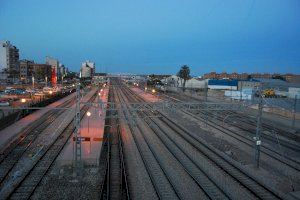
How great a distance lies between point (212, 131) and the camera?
1281 inches

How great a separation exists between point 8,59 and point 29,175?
144 meters

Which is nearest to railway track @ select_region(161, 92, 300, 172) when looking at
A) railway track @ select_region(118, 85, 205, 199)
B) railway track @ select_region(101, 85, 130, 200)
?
railway track @ select_region(118, 85, 205, 199)

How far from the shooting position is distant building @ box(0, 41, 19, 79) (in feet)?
460

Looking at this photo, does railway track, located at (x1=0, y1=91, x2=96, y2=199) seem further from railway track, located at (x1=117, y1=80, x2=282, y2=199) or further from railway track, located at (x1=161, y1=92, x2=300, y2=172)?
railway track, located at (x1=161, y1=92, x2=300, y2=172)

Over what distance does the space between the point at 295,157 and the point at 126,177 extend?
1308 cm

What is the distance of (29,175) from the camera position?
17484 mm

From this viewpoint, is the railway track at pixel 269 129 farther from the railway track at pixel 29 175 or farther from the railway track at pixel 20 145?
the railway track at pixel 20 145

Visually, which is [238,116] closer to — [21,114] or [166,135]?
[166,135]

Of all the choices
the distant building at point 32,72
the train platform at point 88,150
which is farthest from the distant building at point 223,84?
the distant building at point 32,72

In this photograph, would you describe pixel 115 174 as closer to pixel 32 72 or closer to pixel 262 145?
pixel 262 145

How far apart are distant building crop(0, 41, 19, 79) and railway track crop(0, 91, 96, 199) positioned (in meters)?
127

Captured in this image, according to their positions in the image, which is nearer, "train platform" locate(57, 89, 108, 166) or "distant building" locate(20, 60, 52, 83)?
"train platform" locate(57, 89, 108, 166)

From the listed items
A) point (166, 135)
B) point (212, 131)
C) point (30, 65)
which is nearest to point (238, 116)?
point (212, 131)

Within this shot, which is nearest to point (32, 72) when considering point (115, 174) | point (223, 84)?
point (223, 84)
